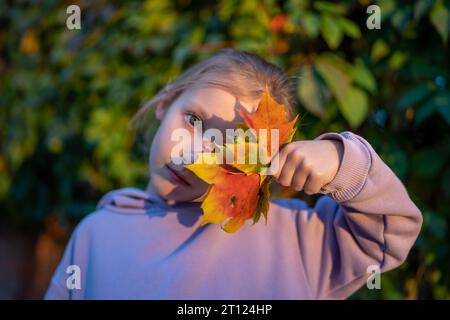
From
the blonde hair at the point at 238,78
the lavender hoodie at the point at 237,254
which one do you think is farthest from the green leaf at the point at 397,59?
the lavender hoodie at the point at 237,254

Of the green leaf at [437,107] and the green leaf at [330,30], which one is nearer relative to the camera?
the green leaf at [437,107]

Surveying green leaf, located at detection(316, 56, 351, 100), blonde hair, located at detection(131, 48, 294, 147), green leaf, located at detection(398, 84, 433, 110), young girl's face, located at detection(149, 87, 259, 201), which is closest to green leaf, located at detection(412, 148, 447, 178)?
green leaf, located at detection(398, 84, 433, 110)

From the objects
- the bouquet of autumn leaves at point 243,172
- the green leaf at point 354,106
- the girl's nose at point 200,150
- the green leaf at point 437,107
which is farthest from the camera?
the green leaf at point 354,106

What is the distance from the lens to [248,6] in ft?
5.04

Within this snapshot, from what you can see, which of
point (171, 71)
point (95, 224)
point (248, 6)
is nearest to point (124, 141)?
point (171, 71)

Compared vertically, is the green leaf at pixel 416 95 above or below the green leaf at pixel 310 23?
below

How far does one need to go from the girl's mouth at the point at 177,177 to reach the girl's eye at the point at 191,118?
0.08 m

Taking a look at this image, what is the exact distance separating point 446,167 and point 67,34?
1295mm

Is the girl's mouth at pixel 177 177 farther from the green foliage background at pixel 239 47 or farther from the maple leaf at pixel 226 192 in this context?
the green foliage background at pixel 239 47

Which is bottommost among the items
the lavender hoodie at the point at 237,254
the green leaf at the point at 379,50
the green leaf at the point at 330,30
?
the lavender hoodie at the point at 237,254

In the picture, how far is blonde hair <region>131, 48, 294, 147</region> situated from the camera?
102cm

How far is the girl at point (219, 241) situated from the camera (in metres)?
1.01

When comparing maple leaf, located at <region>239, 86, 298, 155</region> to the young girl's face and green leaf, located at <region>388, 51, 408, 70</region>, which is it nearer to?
the young girl's face
